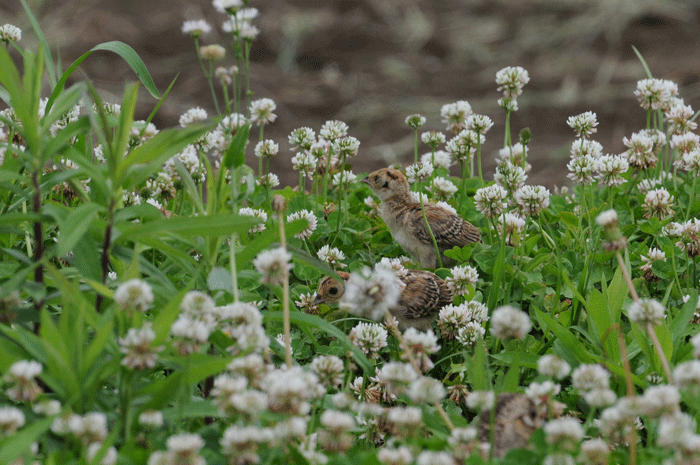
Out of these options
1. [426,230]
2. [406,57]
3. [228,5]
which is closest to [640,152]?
[426,230]

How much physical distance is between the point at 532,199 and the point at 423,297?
0.65m

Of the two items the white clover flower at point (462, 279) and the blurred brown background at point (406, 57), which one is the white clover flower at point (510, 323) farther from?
the blurred brown background at point (406, 57)

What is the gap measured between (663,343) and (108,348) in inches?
70.3

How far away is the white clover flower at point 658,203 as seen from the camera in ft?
11.8

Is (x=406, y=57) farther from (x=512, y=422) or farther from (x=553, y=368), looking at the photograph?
(x=553, y=368)

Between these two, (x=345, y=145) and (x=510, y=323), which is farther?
(x=345, y=145)

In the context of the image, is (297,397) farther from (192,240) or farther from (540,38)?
(540,38)

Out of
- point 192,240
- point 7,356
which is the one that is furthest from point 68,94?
point 7,356

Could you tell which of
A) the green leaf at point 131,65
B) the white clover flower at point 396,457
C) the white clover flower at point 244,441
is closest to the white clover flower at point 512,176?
the green leaf at point 131,65

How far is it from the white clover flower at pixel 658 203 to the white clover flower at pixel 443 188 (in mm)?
987

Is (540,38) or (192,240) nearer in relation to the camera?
(192,240)

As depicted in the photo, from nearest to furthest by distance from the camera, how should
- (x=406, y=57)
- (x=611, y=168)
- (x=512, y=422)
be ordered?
1. (x=512, y=422)
2. (x=611, y=168)
3. (x=406, y=57)

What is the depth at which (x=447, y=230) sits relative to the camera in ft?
12.5

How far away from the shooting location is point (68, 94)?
93.5 inches
